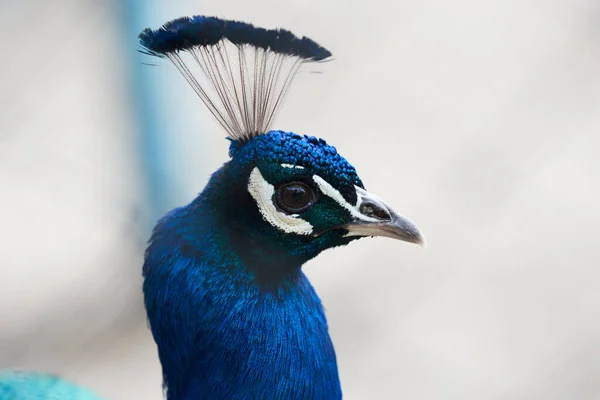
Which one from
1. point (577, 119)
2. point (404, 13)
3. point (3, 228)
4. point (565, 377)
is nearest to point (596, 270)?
point (565, 377)

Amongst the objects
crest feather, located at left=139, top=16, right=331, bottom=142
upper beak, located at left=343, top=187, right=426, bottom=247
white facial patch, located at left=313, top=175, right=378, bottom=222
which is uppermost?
crest feather, located at left=139, top=16, right=331, bottom=142

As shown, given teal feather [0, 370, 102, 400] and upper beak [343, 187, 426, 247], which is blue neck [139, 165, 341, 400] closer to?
upper beak [343, 187, 426, 247]

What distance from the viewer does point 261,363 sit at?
2.90 feet

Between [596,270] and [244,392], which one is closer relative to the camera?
[244,392]

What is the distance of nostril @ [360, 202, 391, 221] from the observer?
2.84 feet

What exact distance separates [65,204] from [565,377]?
1372 mm

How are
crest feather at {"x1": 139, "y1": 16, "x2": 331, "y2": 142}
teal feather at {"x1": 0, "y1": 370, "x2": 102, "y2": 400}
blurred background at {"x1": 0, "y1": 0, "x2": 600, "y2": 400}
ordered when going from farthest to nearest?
1. blurred background at {"x1": 0, "y1": 0, "x2": 600, "y2": 400}
2. teal feather at {"x1": 0, "y1": 370, "x2": 102, "y2": 400}
3. crest feather at {"x1": 139, "y1": 16, "x2": 331, "y2": 142}

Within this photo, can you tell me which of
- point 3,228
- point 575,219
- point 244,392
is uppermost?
point 3,228

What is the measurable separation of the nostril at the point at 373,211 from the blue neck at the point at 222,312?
108 millimetres

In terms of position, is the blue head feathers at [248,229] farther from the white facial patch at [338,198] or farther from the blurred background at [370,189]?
the blurred background at [370,189]

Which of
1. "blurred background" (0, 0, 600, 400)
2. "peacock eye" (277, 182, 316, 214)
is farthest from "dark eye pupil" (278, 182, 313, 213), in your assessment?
"blurred background" (0, 0, 600, 400)

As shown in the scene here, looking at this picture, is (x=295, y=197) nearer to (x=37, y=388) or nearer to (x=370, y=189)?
(x=37, y=388)

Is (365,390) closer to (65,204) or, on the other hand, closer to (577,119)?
(65,204)

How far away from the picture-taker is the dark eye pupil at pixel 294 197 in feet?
2.80
